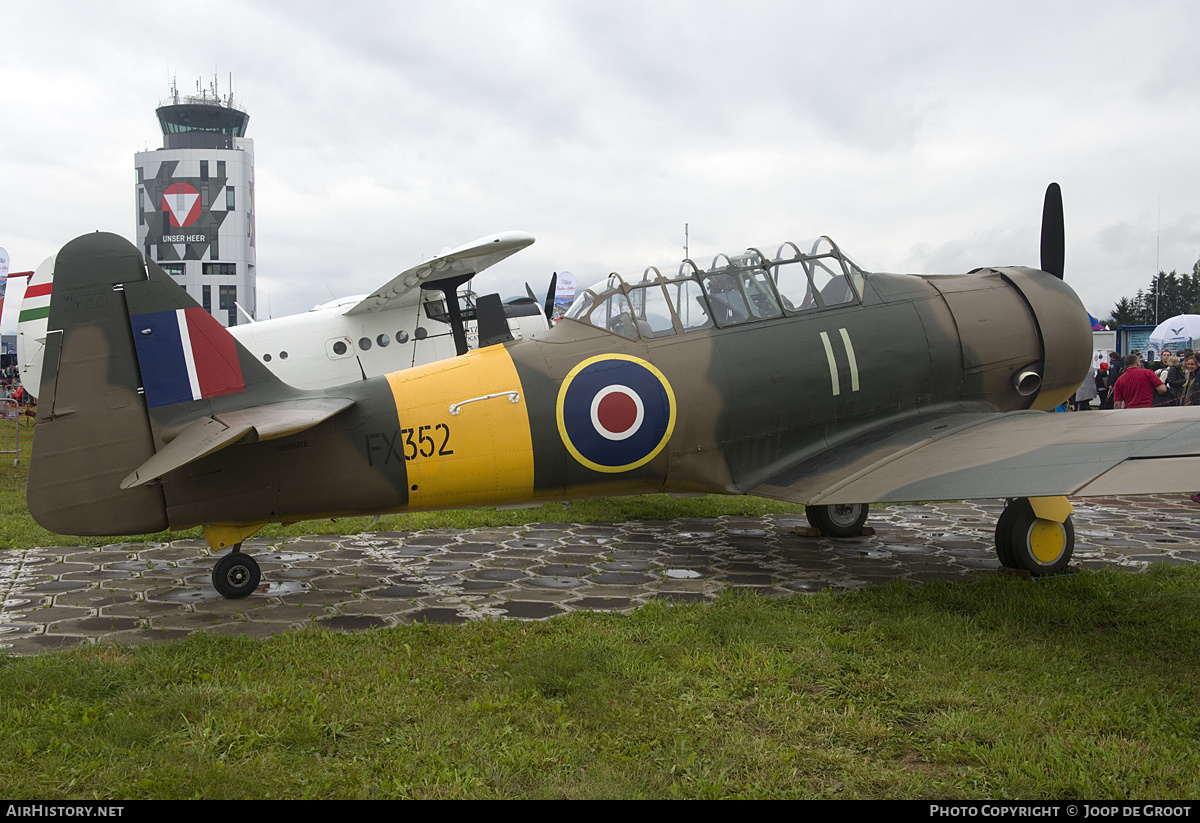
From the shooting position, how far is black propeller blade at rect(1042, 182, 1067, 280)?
8.16 m

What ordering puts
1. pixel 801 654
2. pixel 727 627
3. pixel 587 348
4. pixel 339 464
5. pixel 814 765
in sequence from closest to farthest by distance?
pixel 814 765 → pixel 801 654 → pixel 727 627 → pixel 339 464 → pixel 587 348

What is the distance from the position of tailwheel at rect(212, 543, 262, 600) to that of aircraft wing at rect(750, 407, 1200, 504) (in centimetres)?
371

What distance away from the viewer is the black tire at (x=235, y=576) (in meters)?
5.64

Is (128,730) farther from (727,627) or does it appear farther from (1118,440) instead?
(1118,440)

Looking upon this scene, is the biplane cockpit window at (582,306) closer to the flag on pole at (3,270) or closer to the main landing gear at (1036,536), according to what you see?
the main landing gear at (1036,536)

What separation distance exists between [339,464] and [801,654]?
124 inches

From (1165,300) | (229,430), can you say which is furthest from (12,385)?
(1165,300)

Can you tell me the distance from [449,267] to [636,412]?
632cm

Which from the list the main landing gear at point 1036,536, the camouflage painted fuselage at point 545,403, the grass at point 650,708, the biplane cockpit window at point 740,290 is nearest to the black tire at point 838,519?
the camouflage painted fuselage at point 545,403

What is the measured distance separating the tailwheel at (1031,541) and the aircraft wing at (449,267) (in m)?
7.20

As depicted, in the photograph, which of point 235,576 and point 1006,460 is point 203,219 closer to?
point 235,576

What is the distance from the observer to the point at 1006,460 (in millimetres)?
5090

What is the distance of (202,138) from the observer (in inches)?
2815
